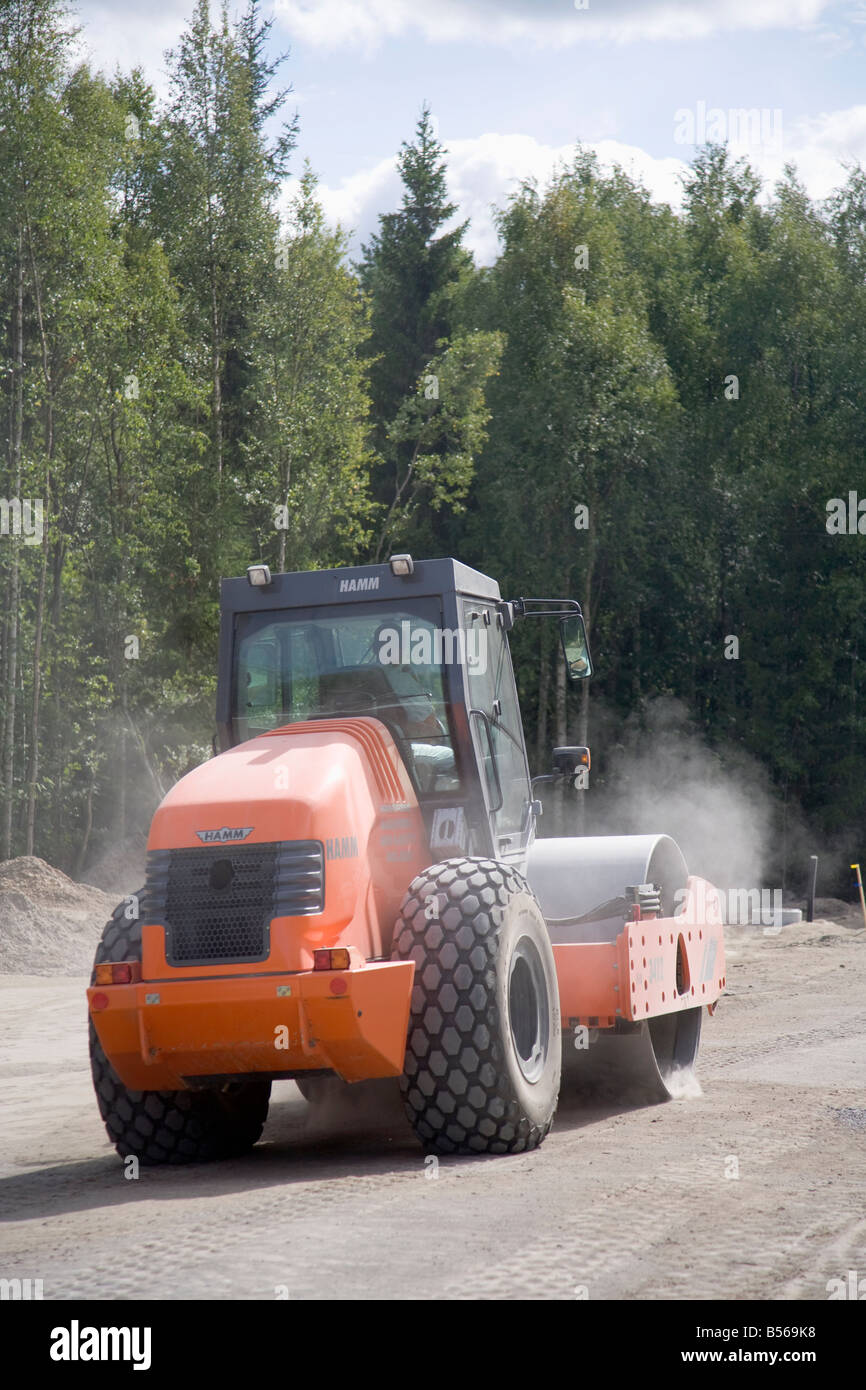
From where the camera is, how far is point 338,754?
7.36 meters

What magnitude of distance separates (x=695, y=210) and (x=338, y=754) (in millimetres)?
39561

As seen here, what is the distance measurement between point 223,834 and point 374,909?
0.90m

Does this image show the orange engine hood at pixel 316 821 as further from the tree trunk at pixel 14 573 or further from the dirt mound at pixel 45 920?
the tree trunk at pixel 14 573

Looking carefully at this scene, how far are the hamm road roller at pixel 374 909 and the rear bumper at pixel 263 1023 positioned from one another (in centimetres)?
1

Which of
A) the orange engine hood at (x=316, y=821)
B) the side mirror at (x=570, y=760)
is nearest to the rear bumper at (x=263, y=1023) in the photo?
the orange engine hood at (x=316, y=821)

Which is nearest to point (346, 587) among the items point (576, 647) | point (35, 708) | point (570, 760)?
point (576, 647)

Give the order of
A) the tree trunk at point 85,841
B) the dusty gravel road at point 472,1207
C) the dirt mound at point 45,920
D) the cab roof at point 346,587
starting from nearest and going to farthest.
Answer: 1. the dusty gravel road at point 472,1207
2. the cab roof at point 346,587
3. the dirt mound at point 45,920
4. the tree trunk at point 85,841

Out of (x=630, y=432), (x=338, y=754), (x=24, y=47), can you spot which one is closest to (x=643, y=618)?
(x=630, y=432)

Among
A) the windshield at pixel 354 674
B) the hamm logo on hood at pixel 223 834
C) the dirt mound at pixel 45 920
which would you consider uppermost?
the windshield at pixel 354 674

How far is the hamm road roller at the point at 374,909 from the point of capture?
6789 mm

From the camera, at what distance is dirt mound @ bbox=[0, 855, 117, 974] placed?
1877 cm

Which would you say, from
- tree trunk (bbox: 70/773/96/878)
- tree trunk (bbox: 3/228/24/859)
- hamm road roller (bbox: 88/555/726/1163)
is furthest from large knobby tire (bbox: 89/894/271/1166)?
tree trunk (bbox: 70/773/96/878)

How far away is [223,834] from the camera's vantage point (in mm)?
6957

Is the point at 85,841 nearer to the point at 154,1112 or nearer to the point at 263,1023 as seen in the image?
the point at 154,1112
